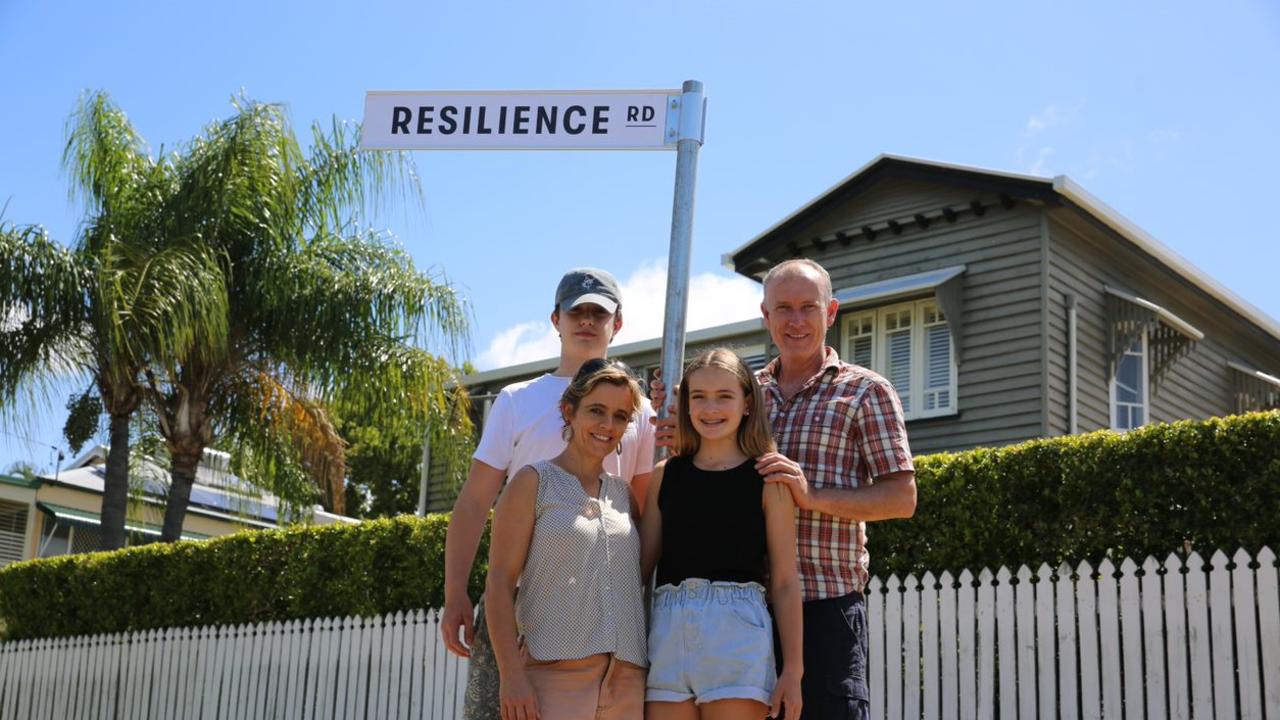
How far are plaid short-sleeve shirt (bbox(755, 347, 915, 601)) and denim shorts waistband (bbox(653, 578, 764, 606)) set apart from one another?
0.72ft

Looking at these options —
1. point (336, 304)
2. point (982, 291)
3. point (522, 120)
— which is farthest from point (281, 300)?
point (522, 120)

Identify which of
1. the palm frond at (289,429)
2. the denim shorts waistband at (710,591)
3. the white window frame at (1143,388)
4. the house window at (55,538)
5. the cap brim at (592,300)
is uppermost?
the white window frame at (1143,388)

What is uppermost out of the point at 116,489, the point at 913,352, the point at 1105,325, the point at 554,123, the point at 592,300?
the point at 1105,325

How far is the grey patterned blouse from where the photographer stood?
3.51m

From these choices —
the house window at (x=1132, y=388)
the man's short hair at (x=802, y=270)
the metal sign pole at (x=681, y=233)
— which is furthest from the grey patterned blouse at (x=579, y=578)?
the house window at (x=1132, y=388)

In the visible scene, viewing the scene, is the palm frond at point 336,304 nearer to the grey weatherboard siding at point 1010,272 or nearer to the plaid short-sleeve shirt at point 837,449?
the grey weatherboard siding at point 1010,272

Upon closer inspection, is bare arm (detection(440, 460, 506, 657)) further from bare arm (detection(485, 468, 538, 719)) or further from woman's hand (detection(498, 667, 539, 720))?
woman's hand (detection(498, 667, 539, 720))

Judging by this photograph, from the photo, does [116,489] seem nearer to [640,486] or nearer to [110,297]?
[110,297]

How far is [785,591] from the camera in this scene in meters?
3.40

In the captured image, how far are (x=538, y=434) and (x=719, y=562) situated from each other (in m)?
0.84

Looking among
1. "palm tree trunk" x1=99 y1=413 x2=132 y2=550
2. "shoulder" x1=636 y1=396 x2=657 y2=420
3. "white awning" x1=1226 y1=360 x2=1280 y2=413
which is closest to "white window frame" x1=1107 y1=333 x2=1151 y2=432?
"white awning" x1=1226 y1=360 x2=1280 y2=413

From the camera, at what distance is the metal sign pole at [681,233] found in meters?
3.79

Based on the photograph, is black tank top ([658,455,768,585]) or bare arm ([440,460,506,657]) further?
bare arm ([440,460,506,657])

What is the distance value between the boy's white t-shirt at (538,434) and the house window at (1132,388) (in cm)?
1374
